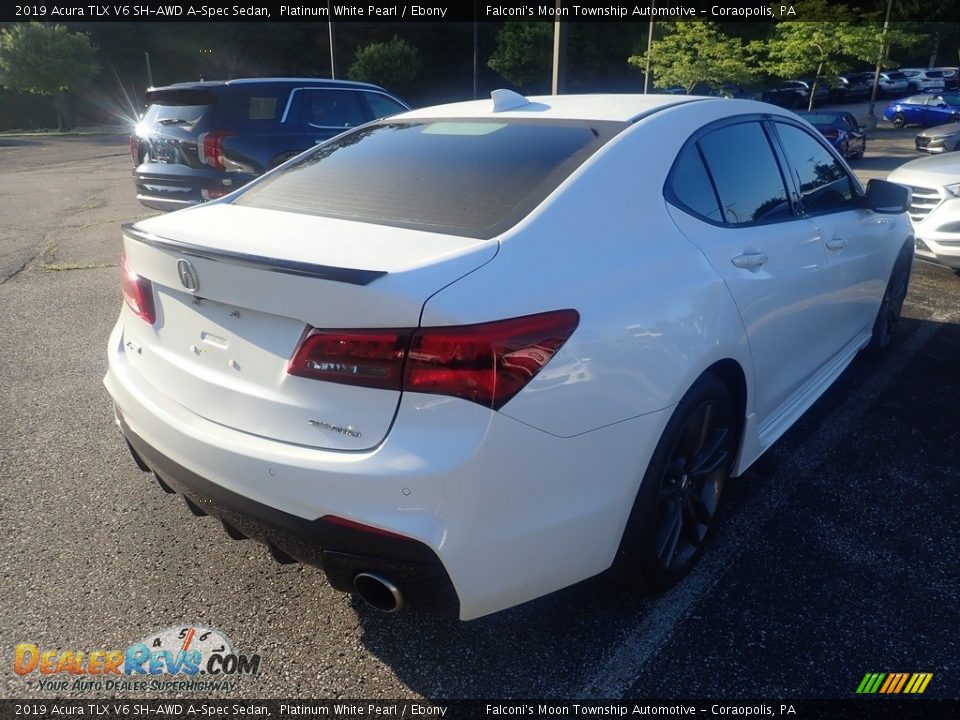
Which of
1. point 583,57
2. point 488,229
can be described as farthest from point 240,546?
point 583,57

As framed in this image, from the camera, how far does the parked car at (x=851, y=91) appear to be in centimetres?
4078

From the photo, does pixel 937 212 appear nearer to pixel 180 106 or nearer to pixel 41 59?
pixel 180 106

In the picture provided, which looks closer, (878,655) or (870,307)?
(878,655)

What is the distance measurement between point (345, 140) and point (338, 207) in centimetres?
86

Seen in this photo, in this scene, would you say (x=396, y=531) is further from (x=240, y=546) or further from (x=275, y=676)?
(x=240, y=546)

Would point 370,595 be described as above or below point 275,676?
above

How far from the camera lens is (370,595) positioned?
1893 mm

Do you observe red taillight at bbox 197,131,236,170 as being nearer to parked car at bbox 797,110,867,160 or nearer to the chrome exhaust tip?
the chrome exhaust tip

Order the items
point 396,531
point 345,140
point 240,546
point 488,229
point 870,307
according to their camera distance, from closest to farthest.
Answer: point 396,531 → point 488,229 → point 240,546 → point 345,140 → point 870,307

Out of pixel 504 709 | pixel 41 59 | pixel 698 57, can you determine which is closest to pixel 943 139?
pixel 698 57

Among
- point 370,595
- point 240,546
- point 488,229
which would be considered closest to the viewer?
point 370,595

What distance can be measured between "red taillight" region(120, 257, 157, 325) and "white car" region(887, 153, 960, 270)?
20.1 feet

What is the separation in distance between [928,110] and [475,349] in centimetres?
3237

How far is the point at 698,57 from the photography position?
27.1m
